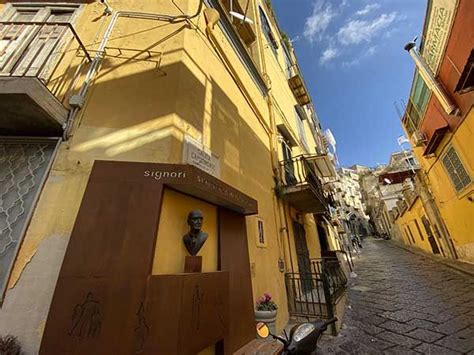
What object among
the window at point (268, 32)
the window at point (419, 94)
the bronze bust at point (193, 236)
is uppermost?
the window at point (268, 32)

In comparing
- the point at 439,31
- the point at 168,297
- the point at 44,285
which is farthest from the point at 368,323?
the point at 439,31

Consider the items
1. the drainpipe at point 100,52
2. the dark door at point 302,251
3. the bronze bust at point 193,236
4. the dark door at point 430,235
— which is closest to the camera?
the bronze bust at point 193,236

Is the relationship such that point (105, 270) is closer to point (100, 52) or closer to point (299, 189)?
point (100, 52)

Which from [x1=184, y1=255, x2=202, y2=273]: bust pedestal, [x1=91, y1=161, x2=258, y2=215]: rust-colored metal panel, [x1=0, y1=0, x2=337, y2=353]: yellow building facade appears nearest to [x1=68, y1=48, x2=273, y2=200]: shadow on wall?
[x1=0, y1=0, x2=337, y2=353]: yellow building facade

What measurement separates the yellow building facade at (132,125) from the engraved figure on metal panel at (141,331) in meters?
0.42

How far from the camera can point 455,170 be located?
8.69m

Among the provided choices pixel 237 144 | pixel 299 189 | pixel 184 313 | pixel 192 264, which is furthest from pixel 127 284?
pixel 299 189

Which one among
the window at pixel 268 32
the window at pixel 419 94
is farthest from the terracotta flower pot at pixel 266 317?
the window at pixel 419 94

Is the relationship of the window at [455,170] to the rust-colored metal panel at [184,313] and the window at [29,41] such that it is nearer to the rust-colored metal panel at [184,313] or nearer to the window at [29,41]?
the rust-colored metal panel at [184,313]

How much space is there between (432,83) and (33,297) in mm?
12744

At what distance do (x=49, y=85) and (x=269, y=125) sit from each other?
555 centimetres

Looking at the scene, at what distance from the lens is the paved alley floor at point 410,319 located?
3391mm

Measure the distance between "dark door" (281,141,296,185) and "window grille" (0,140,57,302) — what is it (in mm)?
5817

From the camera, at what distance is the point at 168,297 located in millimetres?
2047
